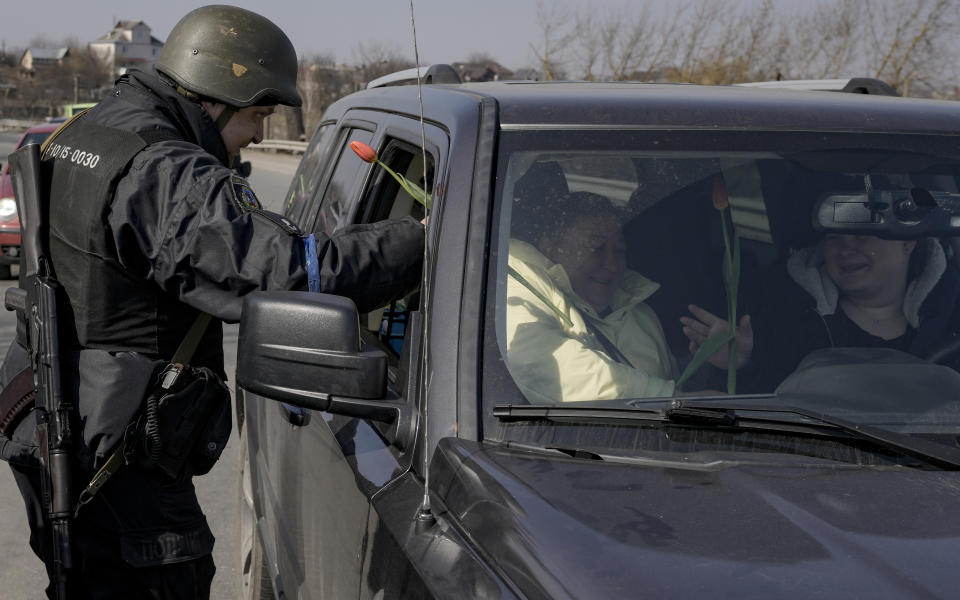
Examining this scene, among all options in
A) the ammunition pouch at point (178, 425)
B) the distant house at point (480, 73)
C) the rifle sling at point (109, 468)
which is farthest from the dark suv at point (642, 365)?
the distant house at point (480, 73)

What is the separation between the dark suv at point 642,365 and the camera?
5.39 ft

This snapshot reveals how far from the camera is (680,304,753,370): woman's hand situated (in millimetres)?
2219

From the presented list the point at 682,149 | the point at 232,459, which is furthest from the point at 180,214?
the point at 232,459

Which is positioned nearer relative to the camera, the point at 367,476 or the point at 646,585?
the point at 646,585

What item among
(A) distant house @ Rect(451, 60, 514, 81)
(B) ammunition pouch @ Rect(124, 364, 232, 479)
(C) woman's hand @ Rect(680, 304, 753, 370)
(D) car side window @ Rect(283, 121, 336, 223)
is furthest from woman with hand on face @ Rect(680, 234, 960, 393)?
(A) distant house @ Rect(451, 60, 514, 81)

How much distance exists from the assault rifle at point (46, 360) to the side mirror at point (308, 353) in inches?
34.8

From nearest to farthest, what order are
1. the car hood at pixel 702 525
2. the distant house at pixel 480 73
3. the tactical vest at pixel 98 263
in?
1. the car hood at pixel 702 525
2. the tactical vest at pixel 98 263
3. the distant house at pixel 480 73

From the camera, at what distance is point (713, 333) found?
7.33ft

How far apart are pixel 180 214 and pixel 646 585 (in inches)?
56.2

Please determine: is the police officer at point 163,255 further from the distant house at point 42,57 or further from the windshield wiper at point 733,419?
the distant house at point 42,57

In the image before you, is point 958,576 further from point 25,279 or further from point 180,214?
point 25,279

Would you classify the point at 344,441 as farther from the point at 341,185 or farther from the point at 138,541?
the point at 341,185

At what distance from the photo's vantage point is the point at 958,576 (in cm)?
151

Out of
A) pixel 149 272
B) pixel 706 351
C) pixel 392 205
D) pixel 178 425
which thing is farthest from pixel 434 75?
pixel 706 351
